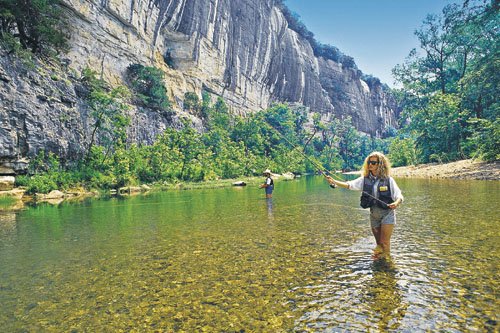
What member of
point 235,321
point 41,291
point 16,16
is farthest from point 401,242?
point 16,16

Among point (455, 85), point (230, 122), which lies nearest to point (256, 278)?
point (455, 85)

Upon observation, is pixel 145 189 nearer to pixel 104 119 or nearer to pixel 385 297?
pixel 104 119

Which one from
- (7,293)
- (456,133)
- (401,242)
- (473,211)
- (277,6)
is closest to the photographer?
(7,293)

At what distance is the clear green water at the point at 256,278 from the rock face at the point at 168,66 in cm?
2254

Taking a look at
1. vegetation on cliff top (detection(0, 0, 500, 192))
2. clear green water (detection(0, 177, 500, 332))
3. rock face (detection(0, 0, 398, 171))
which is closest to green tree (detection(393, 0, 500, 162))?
vegetation on cliff top (detection(0, 0, 500, 192))

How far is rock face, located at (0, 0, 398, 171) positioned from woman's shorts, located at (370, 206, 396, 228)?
2864 centimetres

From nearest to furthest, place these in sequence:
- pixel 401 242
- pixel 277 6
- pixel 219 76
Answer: pixel 401 242 → pixel 219 76 → pixel 277 6

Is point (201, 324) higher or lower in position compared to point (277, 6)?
lower

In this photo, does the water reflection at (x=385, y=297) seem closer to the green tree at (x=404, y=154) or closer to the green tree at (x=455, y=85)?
the green tree at (x=455, y=85)

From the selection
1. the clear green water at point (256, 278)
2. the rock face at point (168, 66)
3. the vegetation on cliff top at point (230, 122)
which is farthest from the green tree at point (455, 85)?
the rock face at point (168, 66)

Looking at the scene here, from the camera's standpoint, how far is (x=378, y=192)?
7023 mm

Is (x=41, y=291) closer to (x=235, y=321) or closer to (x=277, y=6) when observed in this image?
(x=235, y=321)

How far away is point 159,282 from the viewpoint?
6.10 metres

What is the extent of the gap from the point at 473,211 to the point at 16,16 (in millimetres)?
37529
